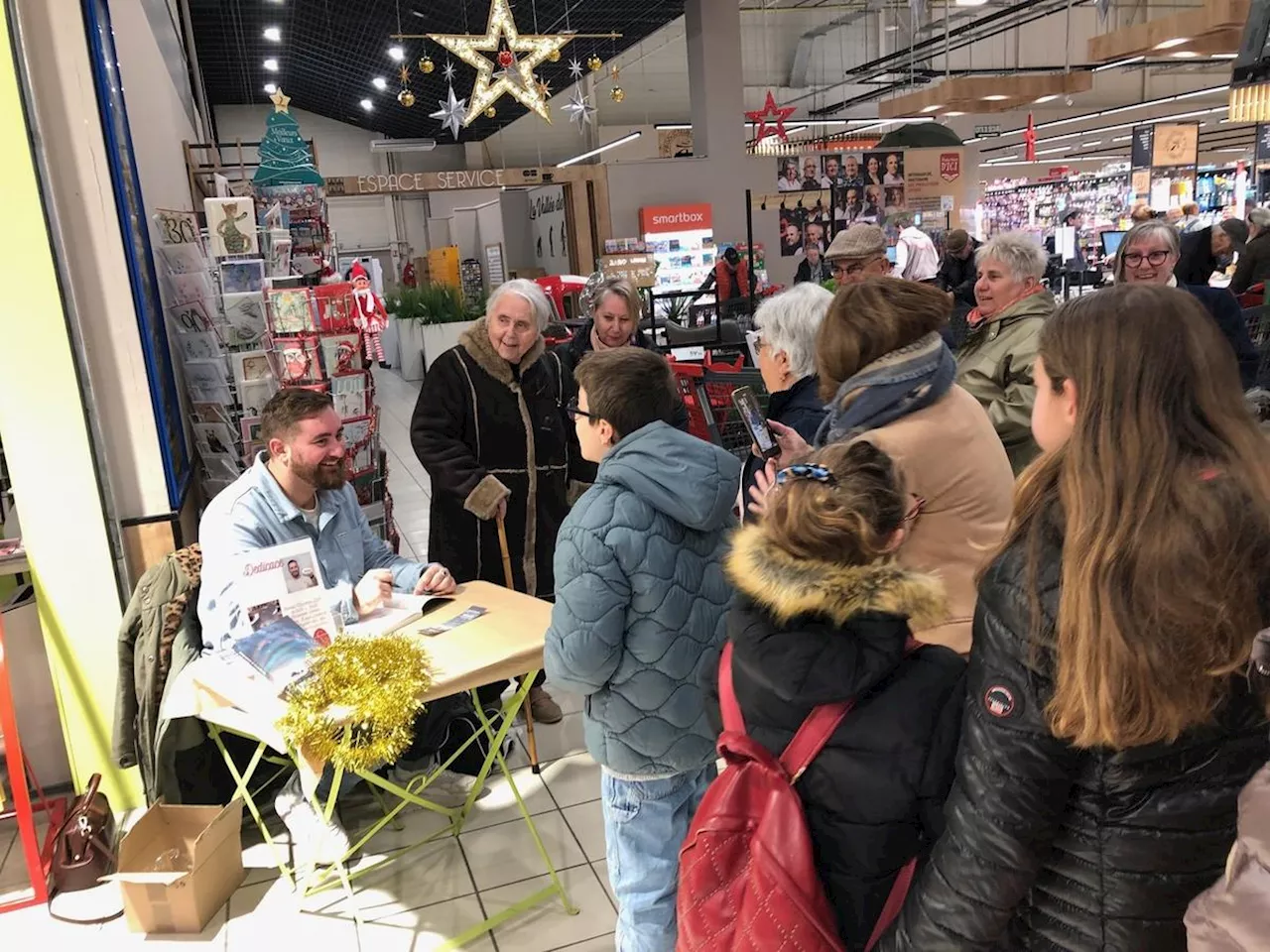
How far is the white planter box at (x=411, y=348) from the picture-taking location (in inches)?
528

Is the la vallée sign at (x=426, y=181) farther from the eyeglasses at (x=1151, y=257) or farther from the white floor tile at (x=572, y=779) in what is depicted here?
the white floor tile at (x=572, y=779)

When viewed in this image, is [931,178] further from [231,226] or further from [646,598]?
[646,598]

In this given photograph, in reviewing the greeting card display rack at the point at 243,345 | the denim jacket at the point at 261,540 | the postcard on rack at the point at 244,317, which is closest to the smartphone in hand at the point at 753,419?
the denim jacket at the point at 261,540

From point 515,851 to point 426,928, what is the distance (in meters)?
0.40

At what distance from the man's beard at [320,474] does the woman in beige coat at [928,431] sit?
1.57 m

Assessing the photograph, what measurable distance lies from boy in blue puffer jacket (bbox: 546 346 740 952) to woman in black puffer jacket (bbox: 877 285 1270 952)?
2.83ft

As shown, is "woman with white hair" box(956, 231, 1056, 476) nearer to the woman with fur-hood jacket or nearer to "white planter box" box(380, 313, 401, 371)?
the woman with fur-hood jacket

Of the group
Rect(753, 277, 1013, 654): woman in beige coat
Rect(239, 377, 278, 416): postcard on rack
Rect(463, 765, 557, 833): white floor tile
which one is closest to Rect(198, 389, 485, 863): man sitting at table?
Rect(463, 765, 557, 833): white floor tile

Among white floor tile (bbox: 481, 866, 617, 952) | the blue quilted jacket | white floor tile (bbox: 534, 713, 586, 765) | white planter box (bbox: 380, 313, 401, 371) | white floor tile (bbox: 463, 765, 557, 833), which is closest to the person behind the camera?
the blue quilted jacket

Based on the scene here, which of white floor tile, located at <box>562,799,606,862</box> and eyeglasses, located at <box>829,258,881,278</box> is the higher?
eyeglasses, located at <box>829,258,881,278</box>

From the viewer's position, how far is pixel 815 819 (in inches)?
53.3

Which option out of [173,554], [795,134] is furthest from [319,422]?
[795,134]

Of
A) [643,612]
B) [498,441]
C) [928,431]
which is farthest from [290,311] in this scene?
[928,431]

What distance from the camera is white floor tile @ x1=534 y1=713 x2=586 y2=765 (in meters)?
3.61
